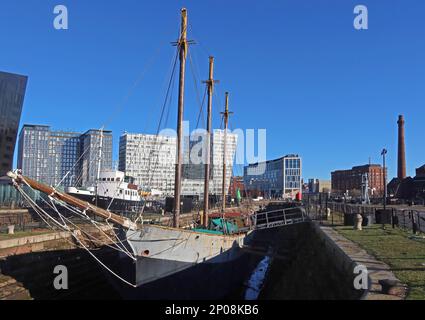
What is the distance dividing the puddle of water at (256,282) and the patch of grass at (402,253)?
641cm

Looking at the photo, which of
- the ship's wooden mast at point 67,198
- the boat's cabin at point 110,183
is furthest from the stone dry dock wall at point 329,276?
the boat's cabin at point 110,183

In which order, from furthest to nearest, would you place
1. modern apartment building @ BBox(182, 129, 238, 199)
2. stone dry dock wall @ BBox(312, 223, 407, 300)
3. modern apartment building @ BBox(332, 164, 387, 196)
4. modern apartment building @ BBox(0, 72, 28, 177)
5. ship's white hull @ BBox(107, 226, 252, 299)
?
1. modern apartment building @ BBox(332, 164, 387, 196)
2. modern apartment building @ BBox(0, 72, 28, 177)
3. modern apartment building @ BBox(182, 129, 238, 199)
4. ship's white hull @ BBox(107, 226, 252, 299)
5. stone dry dock wall @ BBox(312, 223, 407, 300)

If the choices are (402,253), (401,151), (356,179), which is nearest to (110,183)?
(402,253)

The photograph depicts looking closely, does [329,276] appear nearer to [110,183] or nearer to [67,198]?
[67,198]

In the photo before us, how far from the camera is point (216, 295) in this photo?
19281 mm

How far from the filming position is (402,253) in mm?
15734

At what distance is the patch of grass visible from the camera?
11039 mm

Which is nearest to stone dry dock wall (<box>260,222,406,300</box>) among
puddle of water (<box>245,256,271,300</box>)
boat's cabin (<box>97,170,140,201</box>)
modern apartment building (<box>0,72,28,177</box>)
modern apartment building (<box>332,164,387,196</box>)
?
puddle of water (<box>245,256,271,300</box>)

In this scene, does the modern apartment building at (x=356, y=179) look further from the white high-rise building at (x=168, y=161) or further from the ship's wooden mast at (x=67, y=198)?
the ship's wooden mast at (x=67, y=198)

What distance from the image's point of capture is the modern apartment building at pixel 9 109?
77.4 meters

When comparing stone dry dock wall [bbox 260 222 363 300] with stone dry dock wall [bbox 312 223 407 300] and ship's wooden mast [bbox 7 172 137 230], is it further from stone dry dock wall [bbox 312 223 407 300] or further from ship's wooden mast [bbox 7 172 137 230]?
ship's wooden mast [bbox 7 172 137 230]

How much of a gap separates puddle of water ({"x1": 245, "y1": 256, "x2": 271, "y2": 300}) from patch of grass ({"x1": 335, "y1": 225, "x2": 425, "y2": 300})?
6.41m
